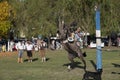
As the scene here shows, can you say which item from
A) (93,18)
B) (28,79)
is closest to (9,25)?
(28,79)

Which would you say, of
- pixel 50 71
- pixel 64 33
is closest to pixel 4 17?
pixel 50 71

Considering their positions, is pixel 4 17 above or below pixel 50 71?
above

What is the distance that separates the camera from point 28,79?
17.5 m

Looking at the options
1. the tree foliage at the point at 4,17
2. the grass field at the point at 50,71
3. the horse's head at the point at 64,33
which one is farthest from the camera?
the tree foliage at the point at 4,17

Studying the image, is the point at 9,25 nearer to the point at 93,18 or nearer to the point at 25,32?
the point at 25,32

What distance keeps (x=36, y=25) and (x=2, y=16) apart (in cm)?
592

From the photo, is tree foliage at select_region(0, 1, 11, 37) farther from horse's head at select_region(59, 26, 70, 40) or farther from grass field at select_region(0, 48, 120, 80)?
horse's head at select_region(59, 26, 70, 40)

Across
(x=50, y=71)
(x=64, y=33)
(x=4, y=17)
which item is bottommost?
(x=50, y=71)

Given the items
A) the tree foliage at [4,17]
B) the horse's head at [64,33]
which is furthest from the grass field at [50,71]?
the tree foliage at [4,17]

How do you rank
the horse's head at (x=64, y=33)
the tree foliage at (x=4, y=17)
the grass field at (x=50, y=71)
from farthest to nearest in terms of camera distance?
the tree foliage at (x=4, y=17), the grass field at (x=50, y=71), the horse's head at (x=64, y=33)

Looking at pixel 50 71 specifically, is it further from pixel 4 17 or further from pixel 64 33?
pixel 4 17

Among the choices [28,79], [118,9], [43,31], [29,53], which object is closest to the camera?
[118,9]

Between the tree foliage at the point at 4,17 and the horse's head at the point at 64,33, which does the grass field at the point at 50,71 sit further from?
the tree foliage at the point at 4,17

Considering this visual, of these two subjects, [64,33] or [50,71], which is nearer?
[64,33]
